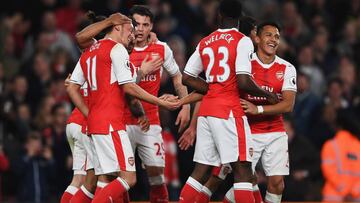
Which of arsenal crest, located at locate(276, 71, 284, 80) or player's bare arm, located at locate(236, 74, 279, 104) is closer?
player's bare arm, located at locate(236, 74, 279, 104)

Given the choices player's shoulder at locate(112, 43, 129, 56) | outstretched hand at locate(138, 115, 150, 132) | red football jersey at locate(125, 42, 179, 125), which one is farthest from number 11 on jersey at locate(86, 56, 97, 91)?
red football jersey at locate(125, 42, 179, 125)

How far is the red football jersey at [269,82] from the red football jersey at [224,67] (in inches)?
20.7

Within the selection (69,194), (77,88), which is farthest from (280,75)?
(69,194)

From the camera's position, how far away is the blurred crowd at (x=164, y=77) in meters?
17.1

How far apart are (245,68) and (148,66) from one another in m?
1.34

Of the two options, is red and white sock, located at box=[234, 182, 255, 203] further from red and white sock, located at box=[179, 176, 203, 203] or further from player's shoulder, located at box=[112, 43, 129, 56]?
player's shoulder, located at box=[112, 43, 129, 56]

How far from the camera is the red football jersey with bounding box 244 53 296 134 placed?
1293cm

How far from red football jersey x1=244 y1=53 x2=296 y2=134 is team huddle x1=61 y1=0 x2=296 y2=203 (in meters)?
0.01

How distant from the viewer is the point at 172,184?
1759 cm

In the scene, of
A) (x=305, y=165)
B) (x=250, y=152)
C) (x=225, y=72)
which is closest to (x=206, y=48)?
(x=225, y=72)

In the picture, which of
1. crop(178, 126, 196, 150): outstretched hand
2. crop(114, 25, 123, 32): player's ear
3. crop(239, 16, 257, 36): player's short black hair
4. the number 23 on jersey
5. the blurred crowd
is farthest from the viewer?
the blurred crowd

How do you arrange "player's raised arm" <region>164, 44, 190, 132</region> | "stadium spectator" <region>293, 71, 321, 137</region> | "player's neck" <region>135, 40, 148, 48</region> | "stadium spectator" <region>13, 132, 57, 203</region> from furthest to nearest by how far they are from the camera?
"stadium spectator" <region>293, 71, 321, 137</region> → "stadium spectator" <region>13, 132, 57, 203</region> → "player's neck" <region>135, 40, 148, 48</region> → "player's raised arm" <region>164, 44, 190, 132</region>

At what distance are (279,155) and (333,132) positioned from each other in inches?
213

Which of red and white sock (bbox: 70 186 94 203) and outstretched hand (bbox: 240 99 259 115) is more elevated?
outstretched hand (bbox: 240 99 259 115)
